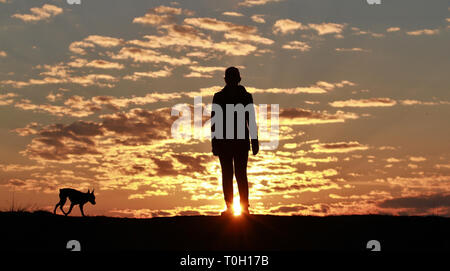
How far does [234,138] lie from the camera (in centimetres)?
1698

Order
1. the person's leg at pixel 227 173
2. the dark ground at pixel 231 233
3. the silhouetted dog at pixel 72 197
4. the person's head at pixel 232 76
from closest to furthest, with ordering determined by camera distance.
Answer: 1. the dark ground at pixel 231 233
2. the person's head at pixel 232 76
3. the person's leg at pixel 227 173
4. the silhouetted dog at pixel 72 197

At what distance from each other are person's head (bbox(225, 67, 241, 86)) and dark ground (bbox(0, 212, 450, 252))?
11.9 feet

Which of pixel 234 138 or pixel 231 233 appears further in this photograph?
pixel 234 138

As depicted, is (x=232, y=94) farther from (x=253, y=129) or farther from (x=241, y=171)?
(x=241, y=171)

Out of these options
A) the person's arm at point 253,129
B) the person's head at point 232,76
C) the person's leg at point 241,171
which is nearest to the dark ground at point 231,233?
the person's leg at point 241,171

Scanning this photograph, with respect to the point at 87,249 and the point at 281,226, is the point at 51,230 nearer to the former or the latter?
the point at 87,249

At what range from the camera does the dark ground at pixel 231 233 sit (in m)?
14.9

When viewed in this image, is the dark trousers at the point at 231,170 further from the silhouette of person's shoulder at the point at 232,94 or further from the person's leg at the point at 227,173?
the silhouette of person's shoulder at the point at 232,94

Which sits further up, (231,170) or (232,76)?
(232,76)

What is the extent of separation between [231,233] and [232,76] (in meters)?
4.18

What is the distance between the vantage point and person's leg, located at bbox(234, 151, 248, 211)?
17016mm

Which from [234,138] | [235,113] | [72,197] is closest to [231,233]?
[234,138]

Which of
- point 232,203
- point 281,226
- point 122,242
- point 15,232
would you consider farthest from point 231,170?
point 15,232

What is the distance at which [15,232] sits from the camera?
16828 millimetres
